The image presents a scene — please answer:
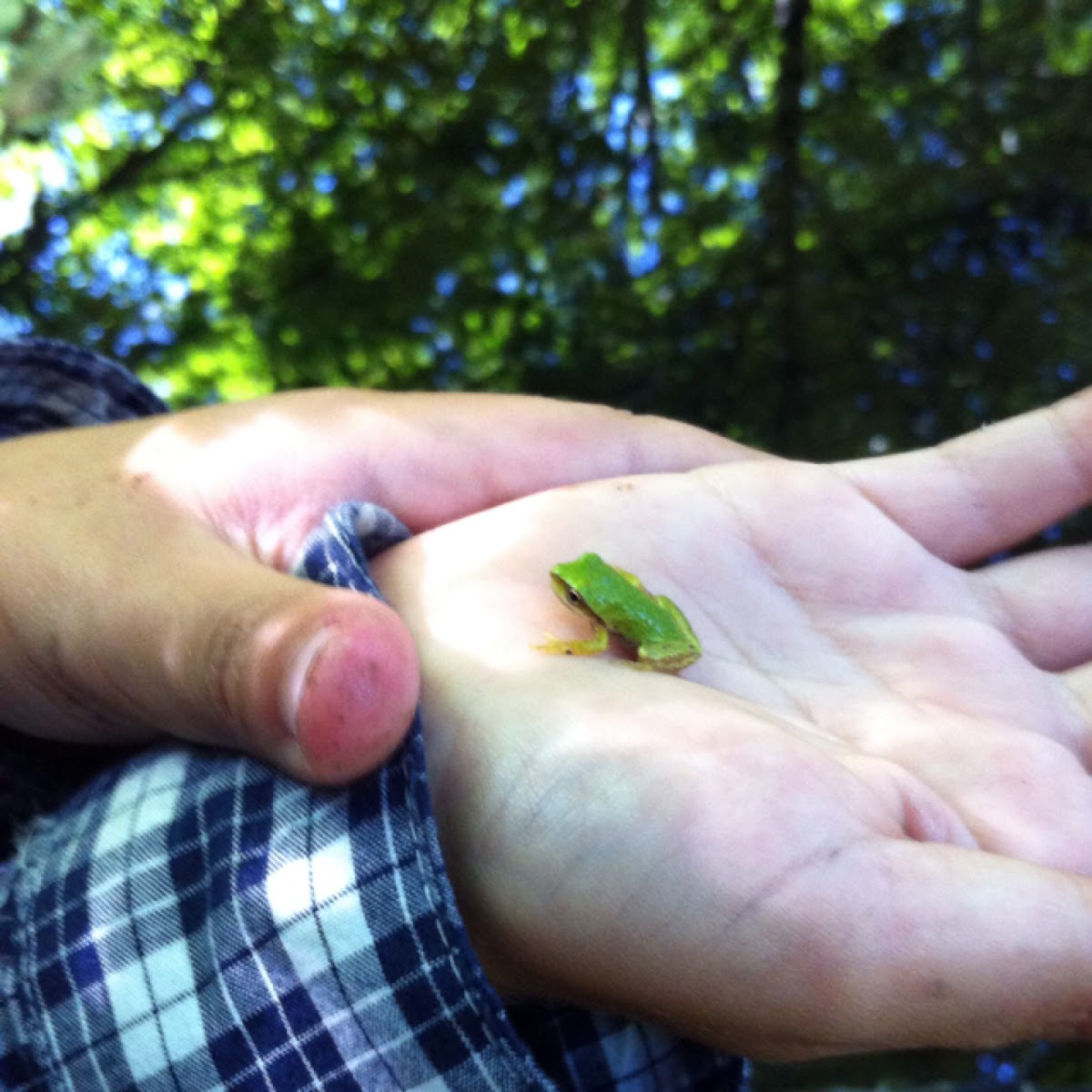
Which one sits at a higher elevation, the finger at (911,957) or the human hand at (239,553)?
the human hand at (239,553)

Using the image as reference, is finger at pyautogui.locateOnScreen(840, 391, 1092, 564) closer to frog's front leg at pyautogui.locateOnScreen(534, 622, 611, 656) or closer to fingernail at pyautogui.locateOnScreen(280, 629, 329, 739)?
frog's front leg at pyautogui.locateOnScreen(534, 622, 611, 656)

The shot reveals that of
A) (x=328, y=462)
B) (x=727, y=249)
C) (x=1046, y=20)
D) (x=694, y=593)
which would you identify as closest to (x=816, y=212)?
(x=727, y=249)

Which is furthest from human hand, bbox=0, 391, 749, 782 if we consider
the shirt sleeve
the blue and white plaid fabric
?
the shirt sleeve

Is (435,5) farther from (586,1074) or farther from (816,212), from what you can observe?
(586,1074)

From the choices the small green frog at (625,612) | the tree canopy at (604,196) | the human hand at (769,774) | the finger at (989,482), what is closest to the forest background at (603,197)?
the tree canopy at (604,196)

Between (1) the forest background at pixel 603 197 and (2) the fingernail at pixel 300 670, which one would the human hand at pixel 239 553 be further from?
(1) the forest background at pixel 603 197

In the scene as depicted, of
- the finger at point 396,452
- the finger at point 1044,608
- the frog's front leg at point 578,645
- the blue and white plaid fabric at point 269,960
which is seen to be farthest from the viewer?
the finger at point 1044,608

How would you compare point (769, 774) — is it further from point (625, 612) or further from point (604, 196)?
point (604, 196)
